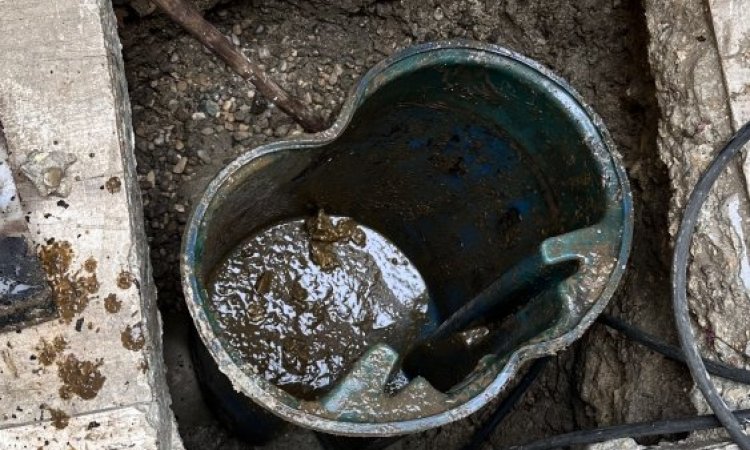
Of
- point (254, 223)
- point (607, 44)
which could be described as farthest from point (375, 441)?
point (607, 44)

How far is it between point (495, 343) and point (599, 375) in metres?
0.35

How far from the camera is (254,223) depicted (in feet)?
5.83

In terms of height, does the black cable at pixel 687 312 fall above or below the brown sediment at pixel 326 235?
above

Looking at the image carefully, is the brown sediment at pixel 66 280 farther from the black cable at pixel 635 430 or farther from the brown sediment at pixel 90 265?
the black cable at pixel 635 430

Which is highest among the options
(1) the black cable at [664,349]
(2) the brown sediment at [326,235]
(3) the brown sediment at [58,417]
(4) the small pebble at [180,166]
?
(1) the black cable at [664,349]

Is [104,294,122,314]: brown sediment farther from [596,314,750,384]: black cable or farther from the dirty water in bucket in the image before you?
[596,314,750,384]: black cable

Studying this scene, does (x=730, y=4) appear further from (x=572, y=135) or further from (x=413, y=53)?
(x=413, y=53)

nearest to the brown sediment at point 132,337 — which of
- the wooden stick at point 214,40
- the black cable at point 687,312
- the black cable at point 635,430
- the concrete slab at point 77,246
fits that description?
the concrete slab at point 77,246

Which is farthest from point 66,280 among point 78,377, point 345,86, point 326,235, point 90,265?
point 345,86

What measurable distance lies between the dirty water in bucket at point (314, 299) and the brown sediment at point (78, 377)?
1.82ft

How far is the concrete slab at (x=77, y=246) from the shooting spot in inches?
47.1

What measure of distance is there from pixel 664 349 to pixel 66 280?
1052mm

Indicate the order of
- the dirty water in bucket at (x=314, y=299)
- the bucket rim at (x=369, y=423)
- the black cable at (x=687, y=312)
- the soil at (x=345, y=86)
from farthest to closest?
the dirty water in bucket at (x=314, y=299) < the soil at (x=345, y=86) < the black cable at (x=687, y=312) < the bucket rim at (x=369, y=423)

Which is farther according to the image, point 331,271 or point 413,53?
point 331,271
